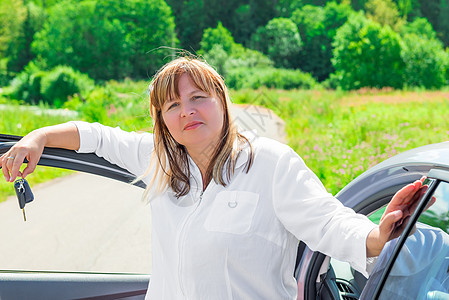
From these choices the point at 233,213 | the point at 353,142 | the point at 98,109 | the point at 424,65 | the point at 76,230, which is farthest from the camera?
the point at 424,65

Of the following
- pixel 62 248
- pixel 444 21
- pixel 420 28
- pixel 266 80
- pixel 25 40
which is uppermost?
pixel 62 248

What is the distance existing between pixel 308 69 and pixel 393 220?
2342 inches

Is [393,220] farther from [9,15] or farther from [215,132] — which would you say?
[9,15]

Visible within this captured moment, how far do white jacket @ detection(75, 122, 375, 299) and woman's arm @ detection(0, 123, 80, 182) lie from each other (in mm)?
487

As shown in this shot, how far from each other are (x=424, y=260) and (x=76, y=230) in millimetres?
2032

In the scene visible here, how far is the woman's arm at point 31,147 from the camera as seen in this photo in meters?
1.68

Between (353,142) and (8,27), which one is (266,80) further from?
(8,27)

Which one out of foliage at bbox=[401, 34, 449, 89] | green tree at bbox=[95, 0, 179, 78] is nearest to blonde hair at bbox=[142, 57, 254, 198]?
foliage at bbox=[401, 34, 449, 89]

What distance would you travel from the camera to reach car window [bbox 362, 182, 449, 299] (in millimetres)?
1311

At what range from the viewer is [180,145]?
1772 millimetres

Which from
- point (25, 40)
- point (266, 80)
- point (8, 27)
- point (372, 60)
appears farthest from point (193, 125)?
point (25, 40)

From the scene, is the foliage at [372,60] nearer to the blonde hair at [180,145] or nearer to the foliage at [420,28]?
the foliage at [420,28]

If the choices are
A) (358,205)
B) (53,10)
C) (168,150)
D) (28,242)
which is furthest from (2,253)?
(53,10)

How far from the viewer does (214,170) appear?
62.8 inches
